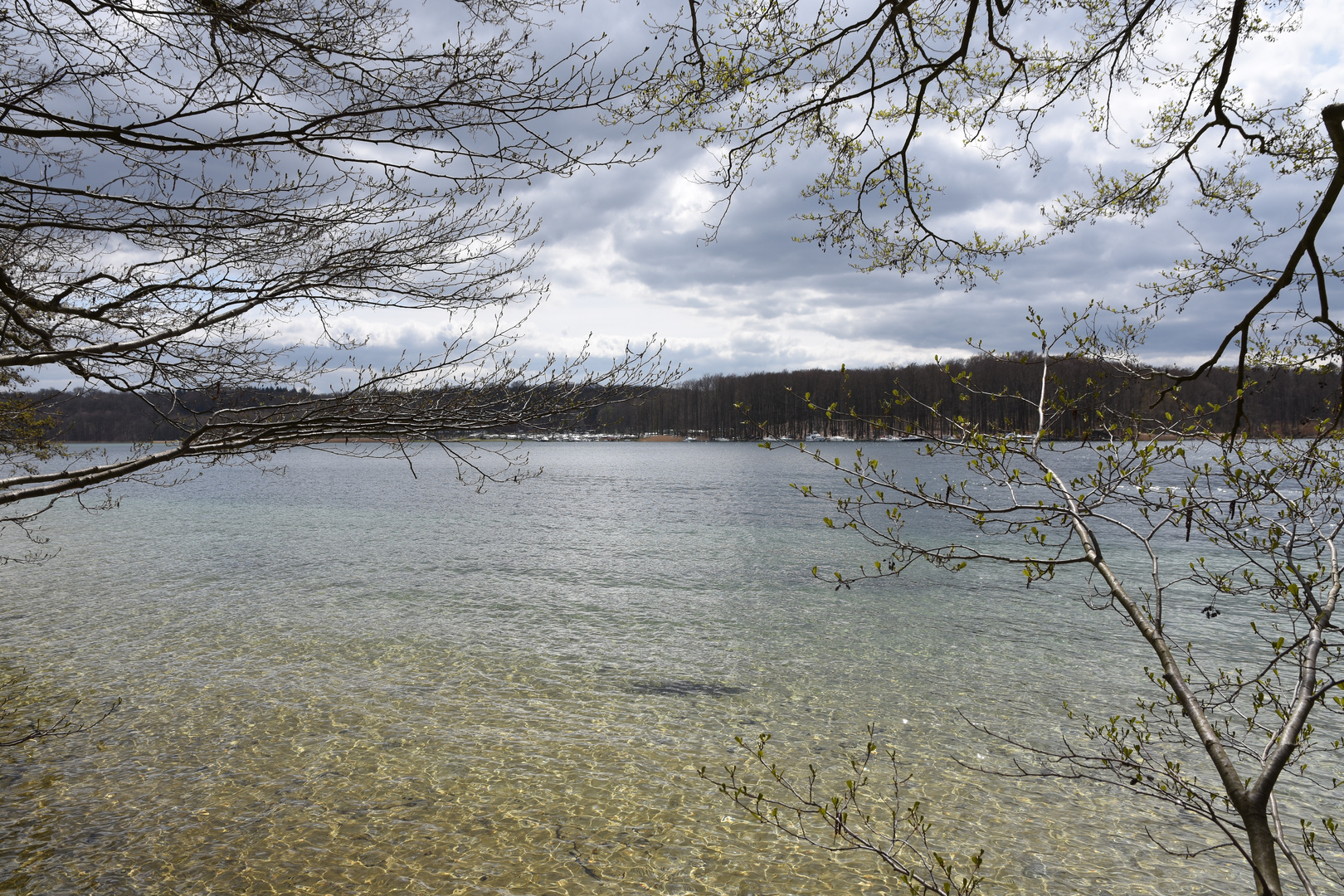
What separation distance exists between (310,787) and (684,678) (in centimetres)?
461

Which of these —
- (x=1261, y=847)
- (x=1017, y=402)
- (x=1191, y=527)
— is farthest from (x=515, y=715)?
(x=1261, y=847)

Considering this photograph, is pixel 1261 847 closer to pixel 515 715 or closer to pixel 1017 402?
pixel 1017 402

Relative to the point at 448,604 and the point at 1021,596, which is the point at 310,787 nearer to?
the point at 448,604

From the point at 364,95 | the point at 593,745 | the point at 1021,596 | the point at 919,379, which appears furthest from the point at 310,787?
the point at 919,379

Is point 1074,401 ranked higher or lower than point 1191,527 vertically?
higher

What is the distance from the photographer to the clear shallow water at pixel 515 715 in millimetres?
5477

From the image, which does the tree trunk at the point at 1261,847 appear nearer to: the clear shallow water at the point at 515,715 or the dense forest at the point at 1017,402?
the dense forest at the point at 1017,402

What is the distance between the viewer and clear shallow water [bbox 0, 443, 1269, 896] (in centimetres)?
548

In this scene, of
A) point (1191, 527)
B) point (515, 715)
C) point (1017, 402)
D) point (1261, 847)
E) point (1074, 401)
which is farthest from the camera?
point (515, 715)

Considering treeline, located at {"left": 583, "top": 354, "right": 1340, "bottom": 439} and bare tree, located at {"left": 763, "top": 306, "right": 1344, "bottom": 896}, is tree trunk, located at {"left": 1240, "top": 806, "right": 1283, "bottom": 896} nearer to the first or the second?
bare tree, located at {"left": 763, "top": 306, "right": 1344, "bottom": 896}

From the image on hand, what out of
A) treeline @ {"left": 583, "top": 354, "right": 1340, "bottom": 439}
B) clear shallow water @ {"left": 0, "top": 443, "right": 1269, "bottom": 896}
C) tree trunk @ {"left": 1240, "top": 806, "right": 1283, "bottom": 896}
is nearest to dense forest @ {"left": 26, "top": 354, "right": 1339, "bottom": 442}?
treeline @ {"left": 583, "top": 354, "right": 1340, "bottom": 439}

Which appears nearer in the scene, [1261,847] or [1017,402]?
[1261,847]

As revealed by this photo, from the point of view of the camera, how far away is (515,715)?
8.39 meters

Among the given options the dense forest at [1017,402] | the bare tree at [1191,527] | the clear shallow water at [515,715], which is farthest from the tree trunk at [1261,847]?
the clear shallow water at [515,715]
